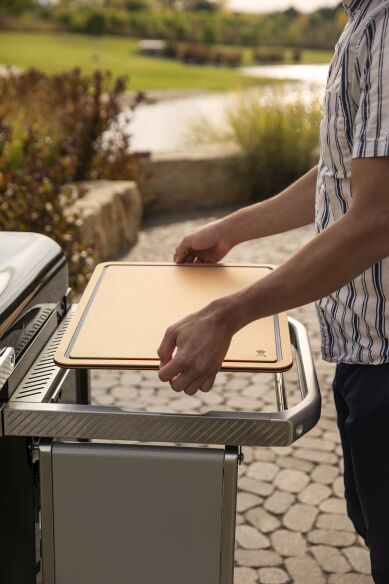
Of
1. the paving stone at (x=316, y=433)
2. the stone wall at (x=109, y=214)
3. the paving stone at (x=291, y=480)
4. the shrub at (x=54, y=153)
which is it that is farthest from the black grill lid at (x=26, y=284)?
the stone wall at (x=109, y=214)

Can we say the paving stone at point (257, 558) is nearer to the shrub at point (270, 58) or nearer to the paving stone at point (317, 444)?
the paving stone at point (317, 444)

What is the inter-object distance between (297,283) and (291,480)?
7.04 feet

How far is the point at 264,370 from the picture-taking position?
1.24 metres

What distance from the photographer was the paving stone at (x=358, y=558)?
260 cm

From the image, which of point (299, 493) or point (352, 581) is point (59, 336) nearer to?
point (352, 581)

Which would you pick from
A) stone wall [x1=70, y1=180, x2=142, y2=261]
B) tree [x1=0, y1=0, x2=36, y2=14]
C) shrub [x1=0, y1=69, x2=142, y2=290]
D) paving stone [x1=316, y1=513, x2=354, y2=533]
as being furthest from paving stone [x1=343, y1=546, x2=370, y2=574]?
tree [x1=0, y1=0, x2=36, y2=14]

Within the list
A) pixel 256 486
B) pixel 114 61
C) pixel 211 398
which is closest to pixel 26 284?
pixel 256 486

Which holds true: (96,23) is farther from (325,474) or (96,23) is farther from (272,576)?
(272,576)

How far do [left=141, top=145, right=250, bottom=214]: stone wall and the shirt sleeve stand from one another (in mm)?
6323

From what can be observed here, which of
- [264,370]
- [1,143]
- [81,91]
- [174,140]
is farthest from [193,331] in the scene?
[174,140]

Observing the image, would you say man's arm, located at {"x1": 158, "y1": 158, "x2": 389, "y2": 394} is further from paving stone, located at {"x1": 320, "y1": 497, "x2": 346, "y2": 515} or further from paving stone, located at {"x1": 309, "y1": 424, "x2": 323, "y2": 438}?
paving stone, located at {"x1": 309, "y1": 424, "x2": 323, "y2": 438}

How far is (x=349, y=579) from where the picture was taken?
2.55 metres

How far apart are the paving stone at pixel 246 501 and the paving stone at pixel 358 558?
454mm

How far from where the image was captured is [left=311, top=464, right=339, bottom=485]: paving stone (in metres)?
3.16
